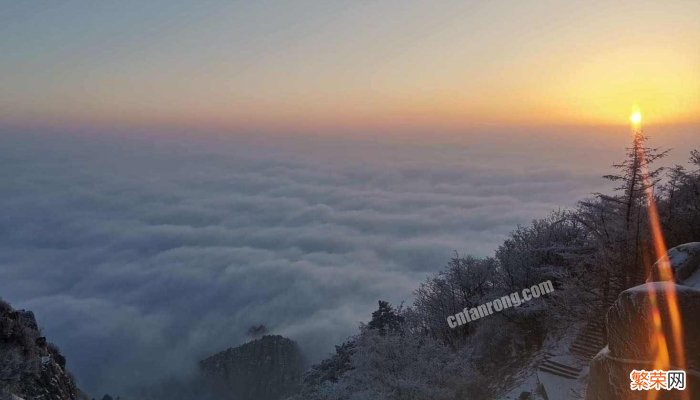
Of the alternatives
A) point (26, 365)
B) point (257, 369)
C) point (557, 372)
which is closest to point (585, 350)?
point (557, 372)

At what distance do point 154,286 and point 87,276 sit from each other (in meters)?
36.3

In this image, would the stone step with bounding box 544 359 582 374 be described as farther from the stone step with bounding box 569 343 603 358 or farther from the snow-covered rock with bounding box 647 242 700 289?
the snow-covered rock with bounding box 647 242 700 289

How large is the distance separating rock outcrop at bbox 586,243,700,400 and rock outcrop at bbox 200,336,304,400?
93.8 meters

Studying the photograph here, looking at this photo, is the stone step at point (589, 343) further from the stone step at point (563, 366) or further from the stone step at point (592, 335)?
the stone step at point (563, 366)

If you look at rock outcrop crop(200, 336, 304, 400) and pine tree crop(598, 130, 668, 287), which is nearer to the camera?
pine tree crop(598, 130, 668, 287)

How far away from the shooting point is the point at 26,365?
22.7 meters

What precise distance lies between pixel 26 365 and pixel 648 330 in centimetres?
2793

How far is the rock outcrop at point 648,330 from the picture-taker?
1384 cm

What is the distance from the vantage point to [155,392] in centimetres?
10531

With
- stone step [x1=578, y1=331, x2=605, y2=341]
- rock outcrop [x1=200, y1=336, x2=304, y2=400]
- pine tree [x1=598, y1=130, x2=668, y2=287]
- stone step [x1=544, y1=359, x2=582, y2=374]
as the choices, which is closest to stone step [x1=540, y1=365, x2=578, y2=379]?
stone step [x1=544, y1=359, x2=582, y2=374]

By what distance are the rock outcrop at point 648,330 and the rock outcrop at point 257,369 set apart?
93.8m

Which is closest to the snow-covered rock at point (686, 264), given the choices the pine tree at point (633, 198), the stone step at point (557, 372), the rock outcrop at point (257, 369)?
the pine tree at point (633, 198)

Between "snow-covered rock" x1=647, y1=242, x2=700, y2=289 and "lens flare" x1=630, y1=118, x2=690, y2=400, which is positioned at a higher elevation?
"snow-covered rock" x1=647, y1=242, x2=700, y2=289

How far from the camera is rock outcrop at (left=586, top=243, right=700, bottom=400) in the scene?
13836 mm
